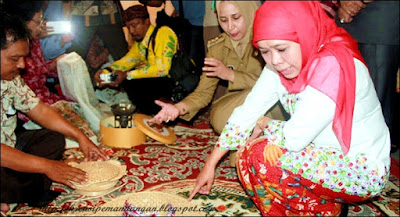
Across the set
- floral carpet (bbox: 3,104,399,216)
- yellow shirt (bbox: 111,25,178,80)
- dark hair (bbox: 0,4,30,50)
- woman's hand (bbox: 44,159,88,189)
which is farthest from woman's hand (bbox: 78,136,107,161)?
yellow shirt (bbox: 111,25,178,80)

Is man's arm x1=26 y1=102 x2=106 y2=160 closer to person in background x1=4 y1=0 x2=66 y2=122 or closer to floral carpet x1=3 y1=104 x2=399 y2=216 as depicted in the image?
floral carpet x1=3 y1=104 x2=399 y2=216

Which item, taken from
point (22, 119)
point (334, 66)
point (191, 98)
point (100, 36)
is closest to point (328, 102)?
point (334, 66)

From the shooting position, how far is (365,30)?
238 centimetres

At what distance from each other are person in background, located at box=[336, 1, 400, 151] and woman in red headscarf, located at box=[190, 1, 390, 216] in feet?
3.77

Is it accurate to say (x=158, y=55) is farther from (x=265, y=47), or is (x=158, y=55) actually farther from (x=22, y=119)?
(x=265, y=47)

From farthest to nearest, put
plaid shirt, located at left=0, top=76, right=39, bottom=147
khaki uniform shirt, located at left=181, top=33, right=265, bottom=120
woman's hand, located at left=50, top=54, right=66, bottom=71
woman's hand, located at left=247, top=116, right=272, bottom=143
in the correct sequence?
woman's hand, located at left=50, top=54, right=66, bottom=71, khaki uniform shirt, located at left=181, top=33, right=265, bottom=120, plaid shirt, located at left=0, top=76, right=39, bottom=147, woman's hand, located at left=247, top=116, right=272, bottom=143

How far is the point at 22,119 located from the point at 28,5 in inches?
33.1

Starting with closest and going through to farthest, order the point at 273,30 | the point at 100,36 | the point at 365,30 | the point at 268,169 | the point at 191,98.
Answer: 1. the point at 273,30
2. the point at 268,169
3. the point at 191,98
4. the point at 365,30
5. the point at 100,36

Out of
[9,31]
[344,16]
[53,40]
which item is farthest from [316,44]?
[53,40]

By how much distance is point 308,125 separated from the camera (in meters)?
1.27

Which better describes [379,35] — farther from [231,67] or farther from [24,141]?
[24,141]

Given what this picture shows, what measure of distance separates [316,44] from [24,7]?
7.14ft

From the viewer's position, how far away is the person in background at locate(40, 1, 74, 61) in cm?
295

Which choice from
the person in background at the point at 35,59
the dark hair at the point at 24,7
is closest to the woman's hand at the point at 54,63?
the person in background at the point at 35,59
